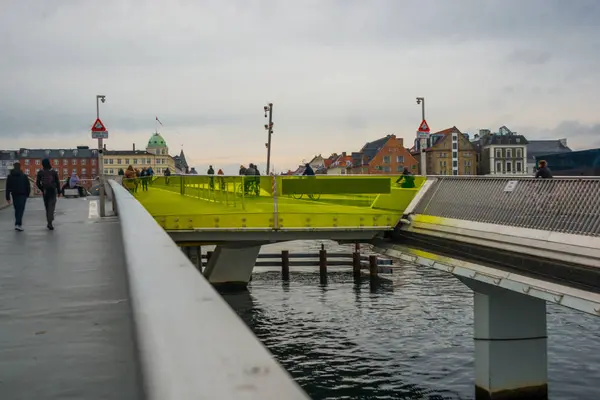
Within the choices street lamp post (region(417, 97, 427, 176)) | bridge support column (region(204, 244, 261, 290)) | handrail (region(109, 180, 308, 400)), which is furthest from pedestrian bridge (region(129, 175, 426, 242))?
handrail (region(109, 180, 308, 400))

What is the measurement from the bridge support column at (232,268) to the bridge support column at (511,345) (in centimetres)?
2079

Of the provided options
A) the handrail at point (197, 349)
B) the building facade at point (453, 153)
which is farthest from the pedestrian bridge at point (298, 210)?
the building facade at point (453, 153)

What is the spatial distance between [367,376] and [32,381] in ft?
57.9

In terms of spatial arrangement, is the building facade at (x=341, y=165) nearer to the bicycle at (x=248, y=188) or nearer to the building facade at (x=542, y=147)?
the building facade at (x=542, y=147)

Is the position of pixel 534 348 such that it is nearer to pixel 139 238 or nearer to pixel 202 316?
pixel 139 238

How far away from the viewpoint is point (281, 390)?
1325mm

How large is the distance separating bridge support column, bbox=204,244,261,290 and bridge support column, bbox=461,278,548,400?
2079 cm

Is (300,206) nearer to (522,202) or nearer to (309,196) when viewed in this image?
(309,196)

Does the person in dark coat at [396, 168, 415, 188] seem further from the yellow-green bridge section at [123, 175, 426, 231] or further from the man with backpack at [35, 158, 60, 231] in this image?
the man with backpack at [35, 158, 60, 231]

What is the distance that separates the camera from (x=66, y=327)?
5.69 m

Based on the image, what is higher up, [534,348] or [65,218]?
[65,218]

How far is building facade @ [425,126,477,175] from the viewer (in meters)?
127

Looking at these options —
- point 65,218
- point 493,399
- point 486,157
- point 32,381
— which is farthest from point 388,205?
point 486,157

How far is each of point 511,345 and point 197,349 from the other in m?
17.0
